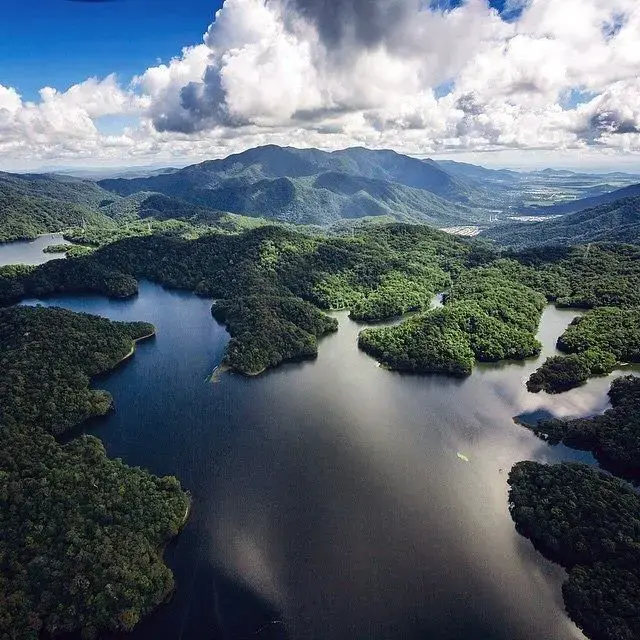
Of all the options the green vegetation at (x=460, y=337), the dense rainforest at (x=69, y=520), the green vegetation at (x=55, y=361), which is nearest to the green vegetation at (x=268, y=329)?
the green vegetation at (x=460, y=337)

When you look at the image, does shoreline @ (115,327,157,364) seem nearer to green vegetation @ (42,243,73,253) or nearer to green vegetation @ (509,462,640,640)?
green vegetation @ (509,462,640,640)

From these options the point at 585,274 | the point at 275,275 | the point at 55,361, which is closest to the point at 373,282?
the point at 275,275

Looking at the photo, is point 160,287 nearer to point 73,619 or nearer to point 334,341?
point 334,341

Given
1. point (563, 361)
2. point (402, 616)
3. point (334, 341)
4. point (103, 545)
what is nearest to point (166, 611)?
point (103, 545)

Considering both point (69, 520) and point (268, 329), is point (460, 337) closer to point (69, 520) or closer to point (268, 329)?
point (268, 329)

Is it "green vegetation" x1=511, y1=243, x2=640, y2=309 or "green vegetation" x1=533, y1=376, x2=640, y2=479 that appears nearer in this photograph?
"green vegetation" x1=533, y1=376, x2=640, y2=479

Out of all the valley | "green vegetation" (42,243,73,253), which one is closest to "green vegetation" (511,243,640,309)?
the valley

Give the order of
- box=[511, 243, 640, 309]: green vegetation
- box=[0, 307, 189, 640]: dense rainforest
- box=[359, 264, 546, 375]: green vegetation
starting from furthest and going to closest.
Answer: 1. box=[511, 243, 640, 309]: green vegetation
2. box=[359, 264, 546, 375]: green vegetation
3. box=[0, 307, 189, 640]: dense rainforest
